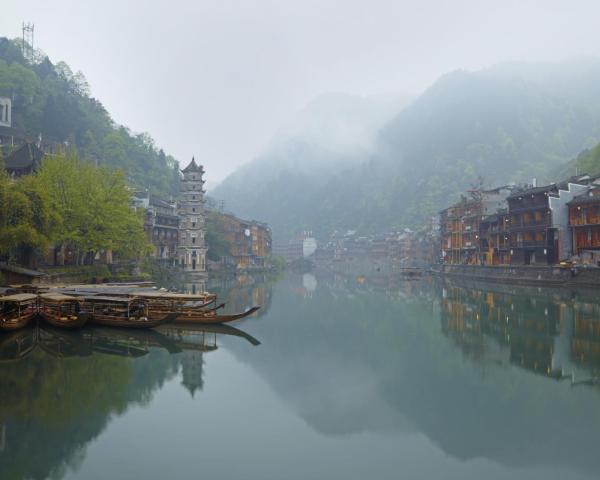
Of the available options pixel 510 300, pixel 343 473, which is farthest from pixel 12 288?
pixel 510 300

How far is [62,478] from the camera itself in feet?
38.3

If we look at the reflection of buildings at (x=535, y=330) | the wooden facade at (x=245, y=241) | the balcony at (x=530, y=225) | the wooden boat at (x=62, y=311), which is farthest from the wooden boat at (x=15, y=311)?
the wooden facade at (x=245, y=241)

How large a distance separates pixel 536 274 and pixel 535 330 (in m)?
35.0

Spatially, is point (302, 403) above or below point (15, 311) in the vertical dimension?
below

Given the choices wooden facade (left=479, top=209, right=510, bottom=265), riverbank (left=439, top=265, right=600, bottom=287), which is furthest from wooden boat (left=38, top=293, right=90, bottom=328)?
wooden facade (left=479, top=209, right=510, bottom=265)

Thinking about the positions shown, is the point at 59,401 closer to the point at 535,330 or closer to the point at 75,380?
the point at 75,380

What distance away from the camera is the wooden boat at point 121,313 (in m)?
29.3

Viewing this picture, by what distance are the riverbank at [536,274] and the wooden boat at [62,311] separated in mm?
47917

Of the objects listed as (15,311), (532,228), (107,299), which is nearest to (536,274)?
(532,228)

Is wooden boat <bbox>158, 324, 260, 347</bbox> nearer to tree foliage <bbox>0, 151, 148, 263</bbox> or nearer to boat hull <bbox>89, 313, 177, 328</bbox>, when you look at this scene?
boat hull <bbox>89, 313, 177, 328</bbox>

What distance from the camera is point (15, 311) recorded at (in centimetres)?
2827

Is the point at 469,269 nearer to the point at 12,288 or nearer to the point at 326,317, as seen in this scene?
the point at 326,317

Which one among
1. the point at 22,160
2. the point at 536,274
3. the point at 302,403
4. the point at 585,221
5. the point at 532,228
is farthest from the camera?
the point at 532,228

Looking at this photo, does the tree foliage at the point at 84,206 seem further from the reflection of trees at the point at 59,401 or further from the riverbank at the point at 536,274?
the riverbank at the point at 536,274
